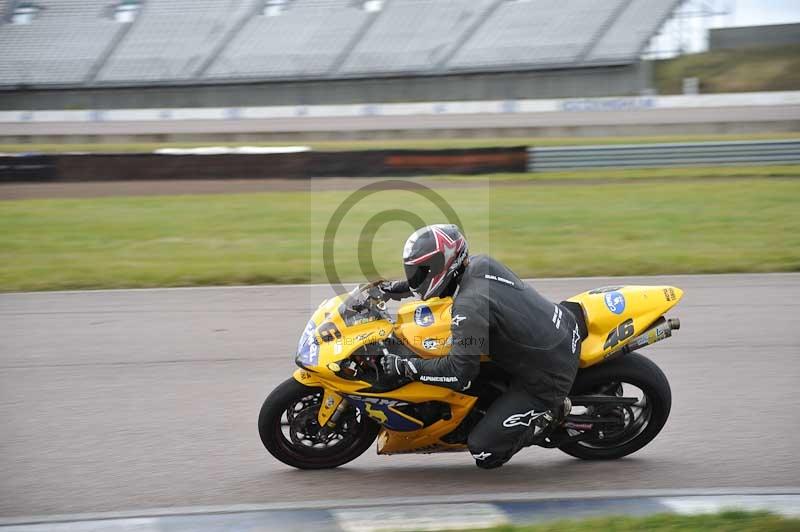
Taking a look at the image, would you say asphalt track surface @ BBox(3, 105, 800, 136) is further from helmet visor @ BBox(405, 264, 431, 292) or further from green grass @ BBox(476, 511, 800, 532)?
green grass @ BBox(476, 511, 800, 532)

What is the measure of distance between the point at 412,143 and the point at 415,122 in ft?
24.8

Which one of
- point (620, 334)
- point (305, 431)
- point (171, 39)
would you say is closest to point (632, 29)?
point (171, 39)

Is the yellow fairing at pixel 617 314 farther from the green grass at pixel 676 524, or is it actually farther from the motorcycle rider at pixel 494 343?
the green grass at pixel 676 524

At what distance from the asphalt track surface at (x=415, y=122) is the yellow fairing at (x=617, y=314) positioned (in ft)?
80.8

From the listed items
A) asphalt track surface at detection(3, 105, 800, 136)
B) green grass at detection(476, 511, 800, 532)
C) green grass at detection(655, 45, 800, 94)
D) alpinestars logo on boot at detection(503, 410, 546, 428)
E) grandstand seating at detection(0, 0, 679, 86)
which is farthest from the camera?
grandstand seating at detection(0, 0, 679, 86)

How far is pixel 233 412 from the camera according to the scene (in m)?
6.12

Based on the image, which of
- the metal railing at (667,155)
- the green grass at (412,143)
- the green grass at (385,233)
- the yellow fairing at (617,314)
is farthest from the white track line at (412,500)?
the green grass at (412,143)

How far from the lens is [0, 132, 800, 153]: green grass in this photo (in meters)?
25.3

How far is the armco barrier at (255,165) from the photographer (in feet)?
61.4

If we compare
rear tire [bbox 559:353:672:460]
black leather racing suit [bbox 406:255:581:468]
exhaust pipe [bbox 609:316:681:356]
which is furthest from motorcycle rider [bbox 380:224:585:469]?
exhaust pipe [bbox 609:316:681:356]

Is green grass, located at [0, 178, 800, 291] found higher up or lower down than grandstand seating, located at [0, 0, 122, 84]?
lower down

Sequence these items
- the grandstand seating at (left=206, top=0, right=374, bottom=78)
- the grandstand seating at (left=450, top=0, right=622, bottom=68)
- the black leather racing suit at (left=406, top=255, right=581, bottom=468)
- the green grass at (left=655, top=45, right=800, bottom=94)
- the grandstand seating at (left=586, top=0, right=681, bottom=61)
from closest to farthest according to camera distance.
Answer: the black leather racing suit at (left=406, top=255, right=581, bottom=468)
the green grass at (left=655, top=45, right=800, bottom=94)
the grandstand seating at (left=586, top=0, right=681, bottom=61)
the grandstand seating at (left=450, top=0, right=622, bottom=68)
the grandstand seating at (left=206, top=0, right=374, bottom=78)

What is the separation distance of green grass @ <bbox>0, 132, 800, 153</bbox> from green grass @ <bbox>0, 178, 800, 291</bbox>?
27.1 ft

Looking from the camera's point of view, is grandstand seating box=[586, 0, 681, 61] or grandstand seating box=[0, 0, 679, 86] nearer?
grandstand seating box=[586, 0, 681, 61]
